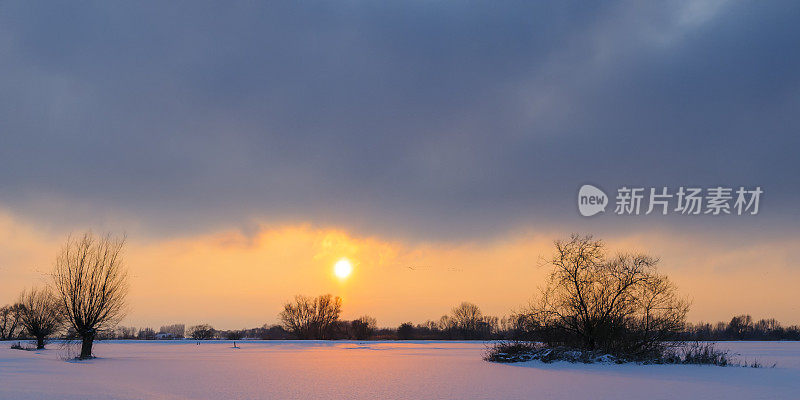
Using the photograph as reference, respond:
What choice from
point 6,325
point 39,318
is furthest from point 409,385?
point 6,325

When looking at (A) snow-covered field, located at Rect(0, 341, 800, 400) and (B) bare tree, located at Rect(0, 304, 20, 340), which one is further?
(B) bare tree, located at Rect(0, 304, 20, 340)

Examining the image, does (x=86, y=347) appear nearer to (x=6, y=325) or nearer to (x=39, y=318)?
(x=39, y=318)

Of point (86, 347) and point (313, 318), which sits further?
point (313, 318)

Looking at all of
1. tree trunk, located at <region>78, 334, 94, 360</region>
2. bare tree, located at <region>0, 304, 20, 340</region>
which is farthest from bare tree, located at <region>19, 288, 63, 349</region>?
bare tree, located at <region>0, 304, 20, 340</region>

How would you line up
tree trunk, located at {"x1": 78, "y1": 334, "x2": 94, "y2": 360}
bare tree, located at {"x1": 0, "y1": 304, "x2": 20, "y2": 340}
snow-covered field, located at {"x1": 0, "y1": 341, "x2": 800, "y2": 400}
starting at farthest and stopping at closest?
1. bare tree, located at {"x1": 0, "y1": 304, "x2": 20, "y2": 340}
2. tree trunk, located at {"x1": 78, "y1": 334, "x2": 94, "y2": 360}
3. snow-covered field, located at {"x1": 0, "y1": 341, "x2": 800, "y2": 400}

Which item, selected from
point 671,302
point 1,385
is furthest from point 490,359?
point 1,385

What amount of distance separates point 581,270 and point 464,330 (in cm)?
10221

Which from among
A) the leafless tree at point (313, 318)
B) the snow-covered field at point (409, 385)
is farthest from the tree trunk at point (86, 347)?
the leafless tree at point (313, 318)

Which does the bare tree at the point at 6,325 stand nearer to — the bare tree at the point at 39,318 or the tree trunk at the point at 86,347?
the bare tree at the point at 39,318

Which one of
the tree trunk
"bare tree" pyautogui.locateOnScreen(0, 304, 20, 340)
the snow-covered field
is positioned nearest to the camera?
the snow-covered field

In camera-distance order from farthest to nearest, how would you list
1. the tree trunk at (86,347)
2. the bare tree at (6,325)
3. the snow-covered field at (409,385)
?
the bare tree at (6,325), the tree trunk at (86,347), the snow-covered field at (409,385)

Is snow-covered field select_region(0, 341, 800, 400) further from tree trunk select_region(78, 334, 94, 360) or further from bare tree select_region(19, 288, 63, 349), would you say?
bare tree select_region(19, 288, 63, 349)

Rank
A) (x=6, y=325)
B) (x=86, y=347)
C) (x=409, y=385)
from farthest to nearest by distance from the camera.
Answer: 1. (x=6, y=325)
2. (x=86, y=347)
3. (x=409, y=385)

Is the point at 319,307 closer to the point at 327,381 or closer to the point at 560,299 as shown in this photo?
the point at 560,299
